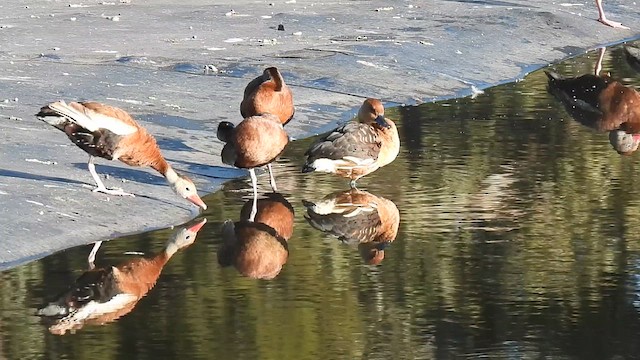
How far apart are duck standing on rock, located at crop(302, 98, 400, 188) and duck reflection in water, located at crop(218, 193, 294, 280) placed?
40 cm

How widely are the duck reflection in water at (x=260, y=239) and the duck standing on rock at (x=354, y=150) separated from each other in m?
0.40

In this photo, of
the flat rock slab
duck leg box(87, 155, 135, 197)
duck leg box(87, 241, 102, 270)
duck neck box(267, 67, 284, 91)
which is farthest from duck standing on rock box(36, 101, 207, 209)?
duck neck box(267, 67, 284, 91)

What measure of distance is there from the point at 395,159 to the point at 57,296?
4678 millimetres

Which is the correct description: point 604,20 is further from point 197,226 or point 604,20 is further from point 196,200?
point 197,226

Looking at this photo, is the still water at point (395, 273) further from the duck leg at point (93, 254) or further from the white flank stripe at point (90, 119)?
the white flank stripe at point (90, 119)

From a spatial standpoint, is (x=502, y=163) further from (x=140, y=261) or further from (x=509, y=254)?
(x=140, y=261)

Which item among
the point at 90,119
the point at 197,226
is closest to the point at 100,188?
the point at 90,119

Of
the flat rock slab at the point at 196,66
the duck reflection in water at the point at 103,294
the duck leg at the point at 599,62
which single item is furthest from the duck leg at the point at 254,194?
the duck leg at the point at 599,62

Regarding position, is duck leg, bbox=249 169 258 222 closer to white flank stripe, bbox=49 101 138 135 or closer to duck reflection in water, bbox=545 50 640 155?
white flank stripe, bbox=49 101 138 135

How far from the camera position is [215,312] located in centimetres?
788

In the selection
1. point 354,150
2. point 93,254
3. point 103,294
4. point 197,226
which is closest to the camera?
point 103,294

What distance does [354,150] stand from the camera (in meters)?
10.8

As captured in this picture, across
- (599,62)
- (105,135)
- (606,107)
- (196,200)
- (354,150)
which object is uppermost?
(105,135)

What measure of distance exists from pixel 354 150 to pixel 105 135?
1770mm
